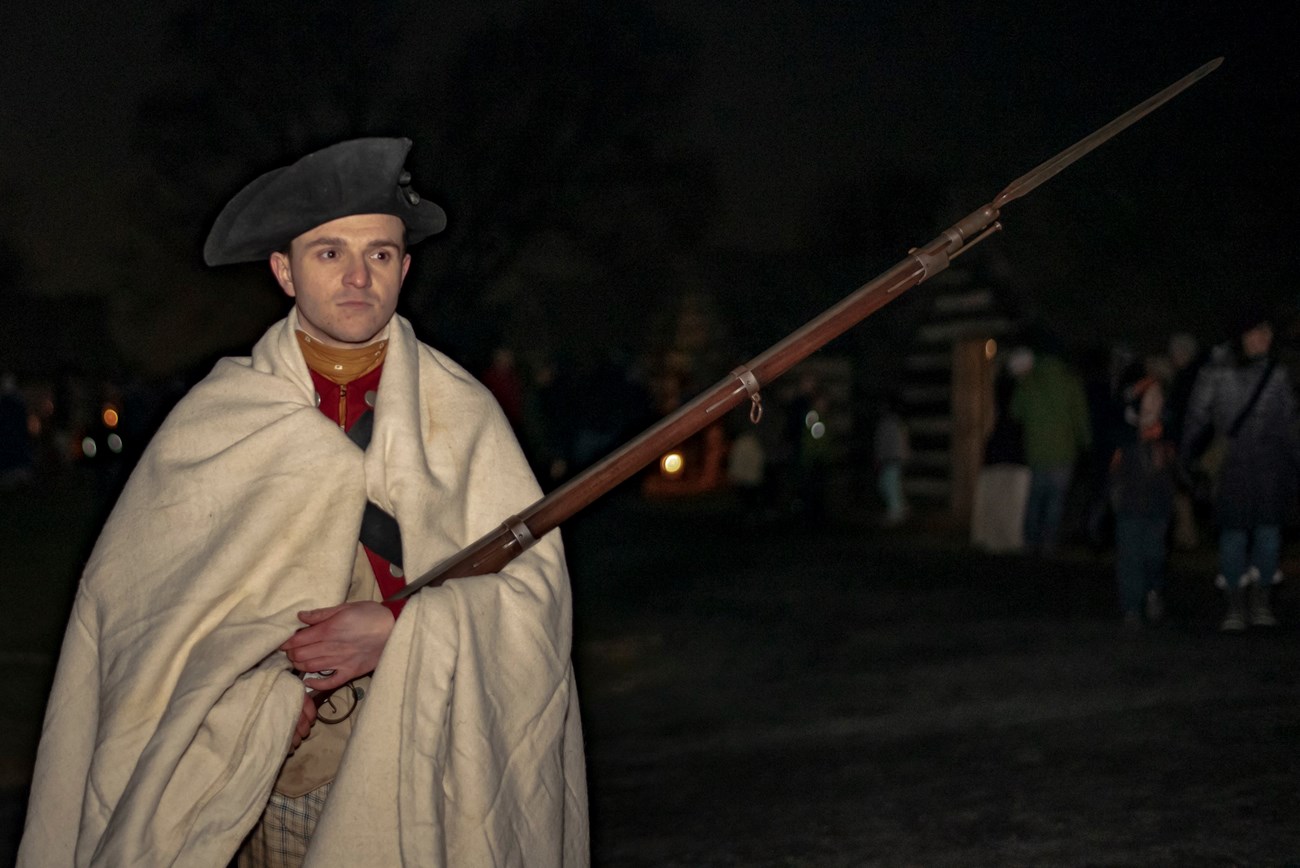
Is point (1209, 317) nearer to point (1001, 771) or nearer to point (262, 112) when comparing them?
point (1001, 771)

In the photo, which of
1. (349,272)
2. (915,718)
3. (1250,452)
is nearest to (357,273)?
(349,272)

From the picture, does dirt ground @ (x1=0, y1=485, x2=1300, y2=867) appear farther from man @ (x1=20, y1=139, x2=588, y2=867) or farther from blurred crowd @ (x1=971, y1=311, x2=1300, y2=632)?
man @ (x1=20, y1=139, x2=588, y2=867)

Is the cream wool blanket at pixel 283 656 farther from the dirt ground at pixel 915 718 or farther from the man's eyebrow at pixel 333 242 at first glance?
the dirt ground at pixel 915 718

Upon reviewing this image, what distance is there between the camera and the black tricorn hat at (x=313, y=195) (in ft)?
10.8

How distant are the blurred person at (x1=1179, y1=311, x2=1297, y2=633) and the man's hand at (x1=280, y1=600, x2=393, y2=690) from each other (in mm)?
8115

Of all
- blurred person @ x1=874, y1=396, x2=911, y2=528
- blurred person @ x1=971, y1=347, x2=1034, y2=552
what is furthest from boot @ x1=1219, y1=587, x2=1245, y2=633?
blurred person @ x1=874, y1=396, x2=911, y2=528

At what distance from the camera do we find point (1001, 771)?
707 centimetres

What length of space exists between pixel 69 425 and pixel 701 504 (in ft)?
109

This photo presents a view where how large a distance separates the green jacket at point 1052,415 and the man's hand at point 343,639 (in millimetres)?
12268

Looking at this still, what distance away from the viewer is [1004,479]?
15406 millimetres

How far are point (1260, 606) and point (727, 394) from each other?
824 centimetres

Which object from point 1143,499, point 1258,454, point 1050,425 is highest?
point 1050,425

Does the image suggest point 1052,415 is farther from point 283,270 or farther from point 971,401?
point 283,270

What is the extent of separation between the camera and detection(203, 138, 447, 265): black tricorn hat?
3281mm
